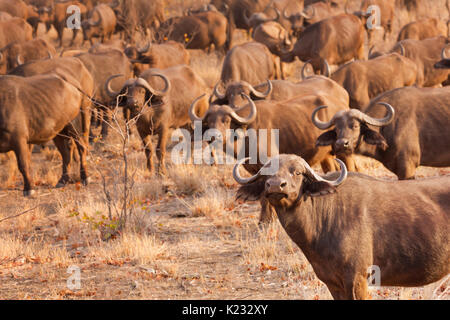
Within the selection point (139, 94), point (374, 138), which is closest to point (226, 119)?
point (374, 138)

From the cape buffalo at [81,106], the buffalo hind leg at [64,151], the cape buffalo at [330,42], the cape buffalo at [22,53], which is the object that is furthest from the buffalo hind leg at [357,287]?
the cape buffalo at [330,42]

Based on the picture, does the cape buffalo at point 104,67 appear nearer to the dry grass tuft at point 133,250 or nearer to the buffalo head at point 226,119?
the buffalo head at point 226,119

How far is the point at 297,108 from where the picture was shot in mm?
9703

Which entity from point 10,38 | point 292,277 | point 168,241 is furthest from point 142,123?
point 10,38

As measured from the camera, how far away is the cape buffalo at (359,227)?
206 inches

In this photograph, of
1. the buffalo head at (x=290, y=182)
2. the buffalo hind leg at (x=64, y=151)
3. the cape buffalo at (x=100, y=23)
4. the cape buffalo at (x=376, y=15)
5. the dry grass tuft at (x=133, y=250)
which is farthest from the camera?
the cape buffalo at (x=100, y=23)

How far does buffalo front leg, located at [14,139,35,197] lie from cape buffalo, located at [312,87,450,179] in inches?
192

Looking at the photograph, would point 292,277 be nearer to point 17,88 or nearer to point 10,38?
point 17,88

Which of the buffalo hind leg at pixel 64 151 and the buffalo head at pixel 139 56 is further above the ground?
the buffalo head at pixel 139 56

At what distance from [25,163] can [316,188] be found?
7.12 meters

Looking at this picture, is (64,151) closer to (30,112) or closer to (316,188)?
(30,112)

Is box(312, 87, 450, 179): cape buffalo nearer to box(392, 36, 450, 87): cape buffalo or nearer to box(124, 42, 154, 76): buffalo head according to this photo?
box(392, 36, 450, 87): cape buffalo

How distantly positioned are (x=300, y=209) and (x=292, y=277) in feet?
6.20

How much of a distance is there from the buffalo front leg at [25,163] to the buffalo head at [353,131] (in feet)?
16.5
